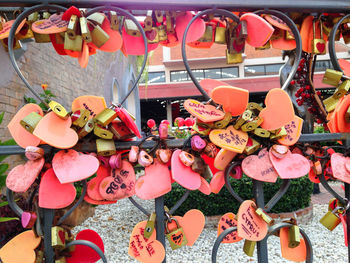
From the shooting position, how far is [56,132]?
1.69ft

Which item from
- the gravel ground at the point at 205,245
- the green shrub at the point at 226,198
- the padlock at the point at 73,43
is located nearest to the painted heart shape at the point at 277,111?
the padlock at the point at 73,43

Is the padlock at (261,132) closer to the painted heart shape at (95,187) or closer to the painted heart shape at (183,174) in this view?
the painted heart shape at (183,174)

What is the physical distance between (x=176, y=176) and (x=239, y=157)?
0.19 m

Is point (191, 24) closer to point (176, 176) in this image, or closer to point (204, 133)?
point (204, 133)

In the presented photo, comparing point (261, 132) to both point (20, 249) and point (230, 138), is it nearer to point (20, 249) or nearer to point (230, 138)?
point (230, 138)

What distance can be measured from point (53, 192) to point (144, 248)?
247mm

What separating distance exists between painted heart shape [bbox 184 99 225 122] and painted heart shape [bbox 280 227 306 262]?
36 centimetres

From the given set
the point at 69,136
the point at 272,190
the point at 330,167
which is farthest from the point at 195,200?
the point at 69,136

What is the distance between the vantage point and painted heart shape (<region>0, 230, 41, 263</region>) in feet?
1.80

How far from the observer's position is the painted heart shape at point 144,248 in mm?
597

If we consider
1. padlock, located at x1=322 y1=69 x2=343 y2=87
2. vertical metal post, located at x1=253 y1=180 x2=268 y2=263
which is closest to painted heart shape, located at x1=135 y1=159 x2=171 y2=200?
vertical metal post, located at x1=253 y1=180 x2=268 y2=263

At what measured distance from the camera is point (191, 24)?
632 mm

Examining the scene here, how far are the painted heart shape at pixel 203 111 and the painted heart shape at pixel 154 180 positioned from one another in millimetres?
146

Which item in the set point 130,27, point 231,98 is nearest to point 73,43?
point 130,27
